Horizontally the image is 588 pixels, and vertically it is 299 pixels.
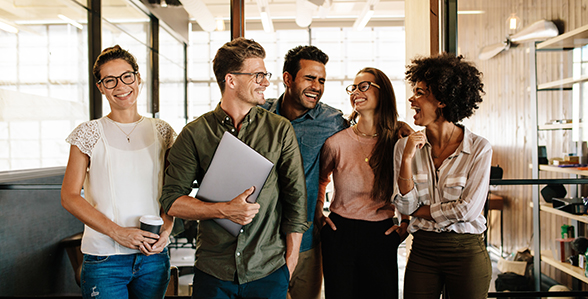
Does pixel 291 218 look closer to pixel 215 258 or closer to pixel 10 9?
pixel 215 258

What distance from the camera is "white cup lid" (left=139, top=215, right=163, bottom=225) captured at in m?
1.38

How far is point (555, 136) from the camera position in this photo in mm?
3322

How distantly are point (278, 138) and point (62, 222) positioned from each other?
2921 millimetres

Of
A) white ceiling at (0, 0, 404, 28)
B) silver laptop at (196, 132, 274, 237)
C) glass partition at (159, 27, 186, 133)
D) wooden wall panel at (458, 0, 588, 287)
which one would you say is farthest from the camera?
glass partition at (159, 27, 186, 133)

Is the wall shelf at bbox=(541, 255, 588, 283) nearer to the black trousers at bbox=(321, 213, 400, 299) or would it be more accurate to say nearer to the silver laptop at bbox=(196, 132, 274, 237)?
the black trousers at bbox=(321, 213, 400, 299)

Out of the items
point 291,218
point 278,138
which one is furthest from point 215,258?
point 278,138

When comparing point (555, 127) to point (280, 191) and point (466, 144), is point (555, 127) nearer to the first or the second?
point (466, 144)

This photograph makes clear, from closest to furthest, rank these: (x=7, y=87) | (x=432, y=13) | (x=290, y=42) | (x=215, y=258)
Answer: (x=215, y=258) < (x=432, y=13) < (x=290, y=42) < (x=7, y=87)

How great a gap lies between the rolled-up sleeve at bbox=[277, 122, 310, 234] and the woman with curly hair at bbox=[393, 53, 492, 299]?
45 centimetres

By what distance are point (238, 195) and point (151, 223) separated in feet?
1.17

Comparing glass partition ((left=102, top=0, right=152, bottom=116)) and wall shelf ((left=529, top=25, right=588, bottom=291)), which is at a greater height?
glass partition ((left=102, top=0, right=152, bottom=116))

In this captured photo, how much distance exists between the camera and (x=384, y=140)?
5.79 feet

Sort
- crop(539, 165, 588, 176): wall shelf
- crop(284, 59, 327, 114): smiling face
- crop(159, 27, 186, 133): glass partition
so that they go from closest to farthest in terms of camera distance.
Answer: crop(284, 59, 327, 114): smiling face < crop(539, 165, 588, 176): wall shelf < crop(159, 27, 186, 133): glass partition

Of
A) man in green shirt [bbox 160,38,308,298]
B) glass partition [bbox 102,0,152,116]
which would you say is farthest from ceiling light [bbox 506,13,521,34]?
glass partition [bbox 102,0,152,116]
